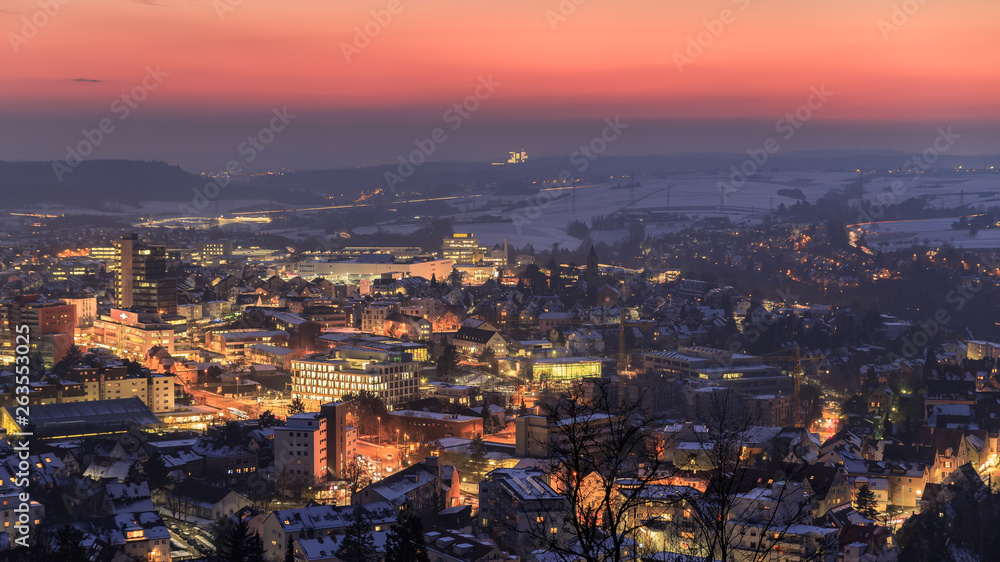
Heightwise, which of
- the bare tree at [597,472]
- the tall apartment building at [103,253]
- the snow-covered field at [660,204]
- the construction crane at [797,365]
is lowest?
the construction crane at [797,365]

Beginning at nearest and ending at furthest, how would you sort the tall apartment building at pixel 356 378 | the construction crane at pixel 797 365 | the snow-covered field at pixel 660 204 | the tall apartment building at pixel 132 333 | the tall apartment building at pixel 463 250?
the tall apartment building at pixel 356 378
the construction crane at pixel 797 365
the tall apartment building at pixel 132 333
the tall apartment building at pixel 463 250
the snow-covered field at pixel 660 204

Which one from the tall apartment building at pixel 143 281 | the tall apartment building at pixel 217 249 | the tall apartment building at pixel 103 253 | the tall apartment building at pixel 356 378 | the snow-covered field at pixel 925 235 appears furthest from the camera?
the tall apartment building at pixel 217 249

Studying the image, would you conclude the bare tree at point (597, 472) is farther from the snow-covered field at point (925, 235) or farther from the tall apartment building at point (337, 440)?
the snow-covered field at point (925, 235)

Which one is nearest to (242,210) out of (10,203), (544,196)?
(10,203)

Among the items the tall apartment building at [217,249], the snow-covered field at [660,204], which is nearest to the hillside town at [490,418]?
the tall apartment building at [217,249]

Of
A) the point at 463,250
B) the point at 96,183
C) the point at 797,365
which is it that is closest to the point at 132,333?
the point at 797,365

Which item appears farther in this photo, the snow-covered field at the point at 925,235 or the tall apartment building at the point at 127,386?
the snow-covered field at the point at 925,235

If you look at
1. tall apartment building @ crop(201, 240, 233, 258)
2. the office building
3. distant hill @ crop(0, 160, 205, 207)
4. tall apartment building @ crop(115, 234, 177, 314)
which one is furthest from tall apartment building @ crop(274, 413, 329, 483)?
distant hill @ crop(0, 160, 205, 207)

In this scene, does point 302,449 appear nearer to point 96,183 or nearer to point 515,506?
point 515,506
